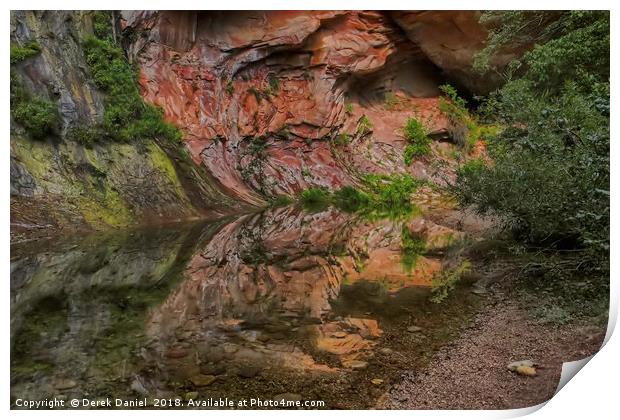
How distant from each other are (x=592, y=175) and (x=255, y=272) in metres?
3.13

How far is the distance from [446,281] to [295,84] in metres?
8.97

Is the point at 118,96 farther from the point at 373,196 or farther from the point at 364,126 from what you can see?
the point at 364,126

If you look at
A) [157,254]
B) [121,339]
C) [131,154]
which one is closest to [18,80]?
[131,154]

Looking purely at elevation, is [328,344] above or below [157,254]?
above

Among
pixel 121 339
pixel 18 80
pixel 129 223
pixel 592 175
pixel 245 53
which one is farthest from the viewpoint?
pixel 245 53

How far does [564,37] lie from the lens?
16.8 feet

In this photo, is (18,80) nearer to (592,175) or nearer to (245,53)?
(245,53)

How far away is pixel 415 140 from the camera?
486 inches

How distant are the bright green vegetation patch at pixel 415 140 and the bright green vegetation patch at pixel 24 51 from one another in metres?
8.13

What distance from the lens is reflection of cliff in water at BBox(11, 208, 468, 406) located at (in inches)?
112

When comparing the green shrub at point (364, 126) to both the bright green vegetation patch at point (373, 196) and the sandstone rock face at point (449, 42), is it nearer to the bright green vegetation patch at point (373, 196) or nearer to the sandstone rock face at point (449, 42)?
the bright green vegetation patch at point (373, 196)

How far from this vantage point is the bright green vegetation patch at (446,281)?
4.15 m

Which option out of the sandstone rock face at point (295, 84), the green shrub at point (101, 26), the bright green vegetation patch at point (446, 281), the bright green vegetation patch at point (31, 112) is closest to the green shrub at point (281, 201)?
the sandstone rock face at point (295, 84)

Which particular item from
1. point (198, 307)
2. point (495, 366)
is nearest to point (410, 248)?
point (198, 307)
